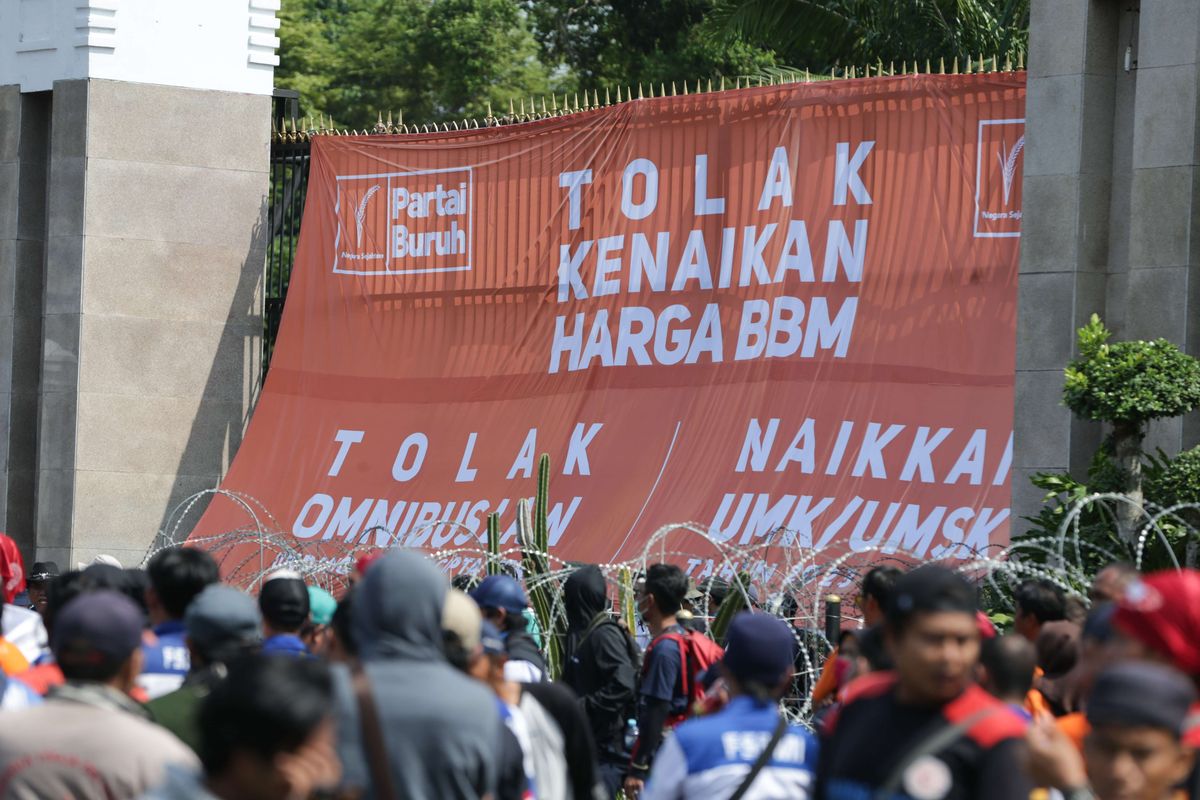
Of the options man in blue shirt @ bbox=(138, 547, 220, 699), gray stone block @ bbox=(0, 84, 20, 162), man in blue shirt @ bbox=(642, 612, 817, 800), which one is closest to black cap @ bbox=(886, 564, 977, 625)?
man in blue shirt @ bbox=(642, 612, 817, 800)

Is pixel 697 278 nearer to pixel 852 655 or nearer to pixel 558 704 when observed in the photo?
pixel 852 655

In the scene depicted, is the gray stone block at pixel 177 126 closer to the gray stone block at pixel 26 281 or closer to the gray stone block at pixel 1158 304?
the gray stone block at pixel 26 281

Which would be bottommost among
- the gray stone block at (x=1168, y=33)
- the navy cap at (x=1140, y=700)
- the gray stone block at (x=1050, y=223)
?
the navy cap at (x=1140, y=700)

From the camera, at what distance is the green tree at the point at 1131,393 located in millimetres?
11133

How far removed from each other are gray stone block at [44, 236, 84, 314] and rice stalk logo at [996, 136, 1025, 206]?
9.85 m

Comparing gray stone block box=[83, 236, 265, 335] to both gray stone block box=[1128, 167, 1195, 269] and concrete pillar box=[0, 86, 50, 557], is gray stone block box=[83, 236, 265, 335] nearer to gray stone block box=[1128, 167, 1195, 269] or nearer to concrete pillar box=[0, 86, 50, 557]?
concrete pillar box=[0, 86, 50, 557]

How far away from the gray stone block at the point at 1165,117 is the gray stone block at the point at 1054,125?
0.54 meters

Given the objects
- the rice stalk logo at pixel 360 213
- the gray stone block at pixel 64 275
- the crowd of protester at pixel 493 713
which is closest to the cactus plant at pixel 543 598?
the crowd of protester at pixel 493 713

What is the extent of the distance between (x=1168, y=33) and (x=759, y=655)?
862 centimetres

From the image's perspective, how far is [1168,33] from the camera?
1253 centimetres

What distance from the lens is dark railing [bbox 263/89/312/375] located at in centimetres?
2081

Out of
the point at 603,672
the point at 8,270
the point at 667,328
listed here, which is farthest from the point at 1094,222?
the point at 8,270

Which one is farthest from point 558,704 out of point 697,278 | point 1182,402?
point 697,278

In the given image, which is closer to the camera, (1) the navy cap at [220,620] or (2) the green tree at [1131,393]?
(1) the navy cap at [220,620]
